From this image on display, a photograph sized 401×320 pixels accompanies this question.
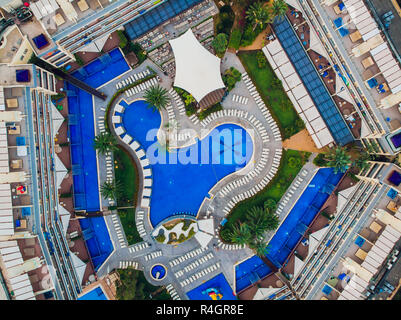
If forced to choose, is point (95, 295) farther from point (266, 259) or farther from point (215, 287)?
point (266, 259)

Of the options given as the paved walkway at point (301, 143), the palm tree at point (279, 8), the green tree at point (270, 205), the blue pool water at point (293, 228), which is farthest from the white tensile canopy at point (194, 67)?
the blue pool water at point (293, 228)

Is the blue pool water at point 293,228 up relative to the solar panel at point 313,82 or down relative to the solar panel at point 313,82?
down

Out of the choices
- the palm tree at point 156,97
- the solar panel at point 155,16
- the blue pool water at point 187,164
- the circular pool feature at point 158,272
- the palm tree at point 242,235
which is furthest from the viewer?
the circular pool feature at point 158,272

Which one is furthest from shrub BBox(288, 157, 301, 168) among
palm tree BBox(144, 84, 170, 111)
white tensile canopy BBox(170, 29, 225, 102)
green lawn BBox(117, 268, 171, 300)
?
green lawn BBox(117, 268, 171, 300)

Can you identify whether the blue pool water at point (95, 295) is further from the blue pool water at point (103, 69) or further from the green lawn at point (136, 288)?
the blue pool water at point (103, 69)

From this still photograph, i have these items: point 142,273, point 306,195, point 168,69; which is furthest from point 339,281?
Result: point 168,69

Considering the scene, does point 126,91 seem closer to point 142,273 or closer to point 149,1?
point 149,1
